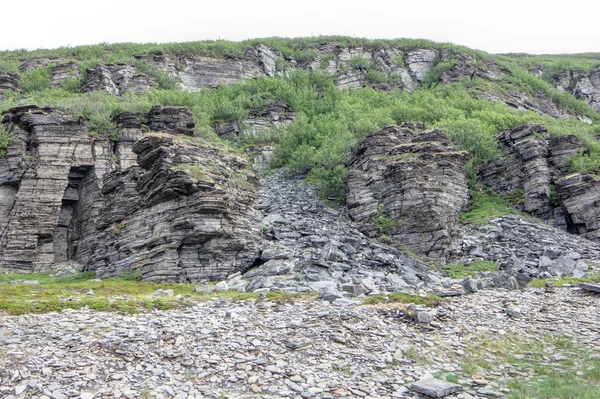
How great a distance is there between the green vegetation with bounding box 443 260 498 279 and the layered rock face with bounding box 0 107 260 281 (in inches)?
402

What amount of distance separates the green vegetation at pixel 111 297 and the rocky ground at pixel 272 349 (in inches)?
29.4

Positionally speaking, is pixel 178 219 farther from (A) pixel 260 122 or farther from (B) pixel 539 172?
(A) pixel 260 122

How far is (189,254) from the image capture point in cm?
2273

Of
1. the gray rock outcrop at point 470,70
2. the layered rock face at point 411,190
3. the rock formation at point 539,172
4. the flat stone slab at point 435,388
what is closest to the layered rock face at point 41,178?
the layered rock face at point 411,190

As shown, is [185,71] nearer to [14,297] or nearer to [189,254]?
[189,254]

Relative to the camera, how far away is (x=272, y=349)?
11977mm

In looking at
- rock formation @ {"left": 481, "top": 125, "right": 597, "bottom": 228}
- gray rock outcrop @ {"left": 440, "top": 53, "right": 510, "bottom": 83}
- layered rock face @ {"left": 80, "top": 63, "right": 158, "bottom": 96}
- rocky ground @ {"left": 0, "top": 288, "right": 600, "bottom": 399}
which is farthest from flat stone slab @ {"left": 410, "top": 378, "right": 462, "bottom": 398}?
gray rock outcrop @ {"left": 440, "top": 53, "right": 510, "bottom": 83}

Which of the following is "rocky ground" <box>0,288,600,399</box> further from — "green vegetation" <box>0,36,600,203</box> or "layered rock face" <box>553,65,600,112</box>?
"layered rock face" <box>553,65,600,112</box>

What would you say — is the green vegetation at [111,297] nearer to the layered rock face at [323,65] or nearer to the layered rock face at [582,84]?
the layered rock face at [323,65]

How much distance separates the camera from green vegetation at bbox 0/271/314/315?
14.8 m

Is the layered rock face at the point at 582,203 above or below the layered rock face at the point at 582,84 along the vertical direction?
below

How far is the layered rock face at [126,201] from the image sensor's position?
2298cm

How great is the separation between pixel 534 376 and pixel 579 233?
22844 millimetres

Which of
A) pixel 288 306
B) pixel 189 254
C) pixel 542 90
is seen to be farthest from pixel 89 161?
pixel 542 90
